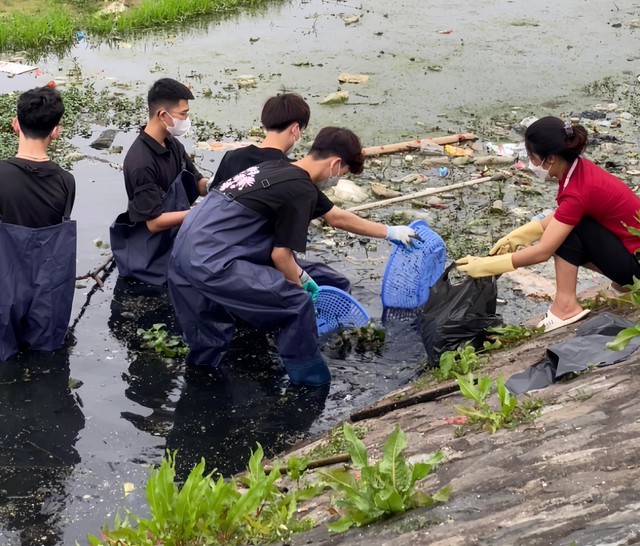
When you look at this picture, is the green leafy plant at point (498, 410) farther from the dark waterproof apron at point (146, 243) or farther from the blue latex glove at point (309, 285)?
the dark waterproof apron at point (146, 243)

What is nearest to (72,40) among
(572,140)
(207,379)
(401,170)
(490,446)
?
(401,170)

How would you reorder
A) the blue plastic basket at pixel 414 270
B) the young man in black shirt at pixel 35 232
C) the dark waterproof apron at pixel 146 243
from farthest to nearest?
the dark waterproof apron at pixel 146 243
the blue plastic basket at pixel 414 270
the young man in black shirt at pixel 35 232

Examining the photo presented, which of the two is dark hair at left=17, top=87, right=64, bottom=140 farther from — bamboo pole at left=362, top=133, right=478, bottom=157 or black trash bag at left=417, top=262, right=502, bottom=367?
bamboo pole at left=362, top=133, right=478, bottom=157

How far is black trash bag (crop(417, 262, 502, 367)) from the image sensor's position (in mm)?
4965

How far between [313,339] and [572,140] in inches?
63.1

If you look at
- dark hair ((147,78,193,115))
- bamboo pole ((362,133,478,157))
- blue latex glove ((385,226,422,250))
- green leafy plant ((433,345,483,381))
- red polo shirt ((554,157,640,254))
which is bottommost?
bamboo pole ((362,133,478,157))

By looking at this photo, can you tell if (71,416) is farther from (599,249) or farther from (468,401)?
(599,249)

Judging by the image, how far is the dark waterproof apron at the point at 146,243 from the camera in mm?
5879

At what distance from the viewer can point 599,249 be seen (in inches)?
188

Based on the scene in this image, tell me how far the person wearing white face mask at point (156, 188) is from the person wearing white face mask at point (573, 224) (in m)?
1.88

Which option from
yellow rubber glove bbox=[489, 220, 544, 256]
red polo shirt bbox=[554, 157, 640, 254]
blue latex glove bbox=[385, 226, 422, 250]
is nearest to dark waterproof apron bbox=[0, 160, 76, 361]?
blue latex glove bbox=[385, 226, 422, 250]

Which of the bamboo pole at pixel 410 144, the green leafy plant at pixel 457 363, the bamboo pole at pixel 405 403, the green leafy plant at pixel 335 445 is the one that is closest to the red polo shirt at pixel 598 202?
the green leafy plant at pixel 457 363

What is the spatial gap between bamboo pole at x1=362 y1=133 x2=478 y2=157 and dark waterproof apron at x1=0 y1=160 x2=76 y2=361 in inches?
139

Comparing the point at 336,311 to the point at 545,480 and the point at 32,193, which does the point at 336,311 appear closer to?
the point at 32,193
